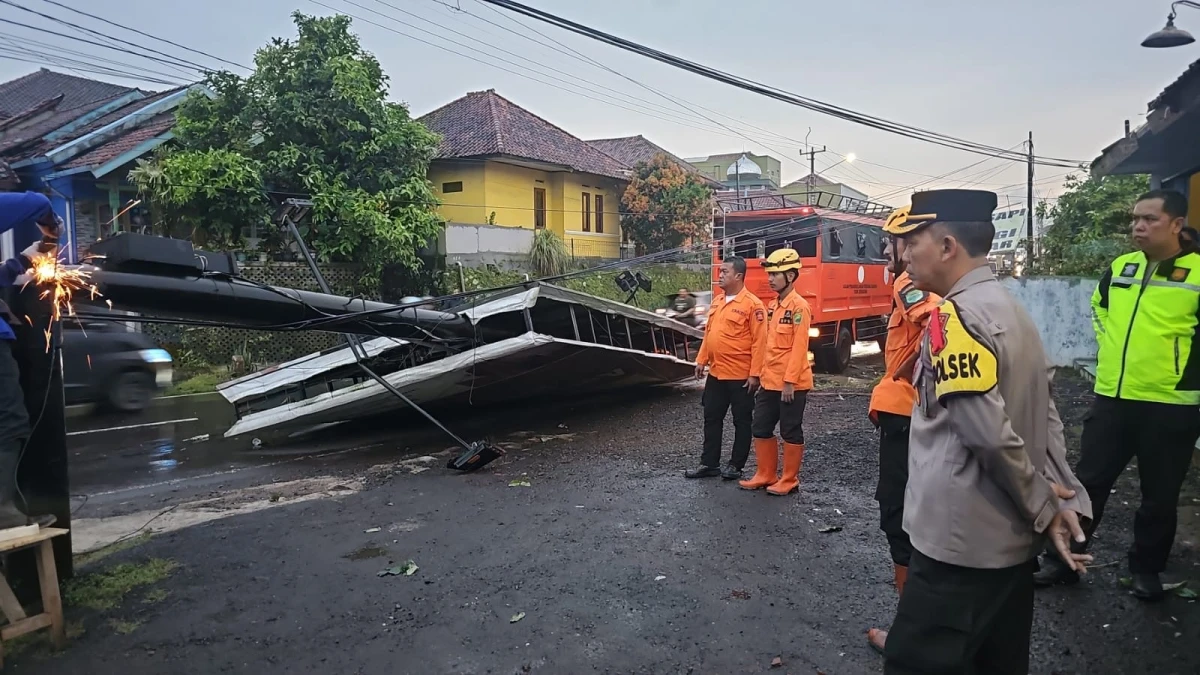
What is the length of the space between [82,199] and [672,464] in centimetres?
1625

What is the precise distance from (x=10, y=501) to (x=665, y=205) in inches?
890

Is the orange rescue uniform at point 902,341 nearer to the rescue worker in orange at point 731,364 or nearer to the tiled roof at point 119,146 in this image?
the rescue worker in orange at point 731,364

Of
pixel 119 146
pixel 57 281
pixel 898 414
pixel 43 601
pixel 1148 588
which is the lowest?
pixel 1148 588

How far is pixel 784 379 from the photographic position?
5.52 metres

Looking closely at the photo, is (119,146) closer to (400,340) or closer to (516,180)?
(516,180)

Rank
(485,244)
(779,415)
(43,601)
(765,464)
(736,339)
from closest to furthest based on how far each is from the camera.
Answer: (43,601), (779,415), (765,464), (736,339), (485,244)

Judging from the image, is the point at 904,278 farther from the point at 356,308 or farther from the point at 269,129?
the point at 269,129

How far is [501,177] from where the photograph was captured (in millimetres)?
23000

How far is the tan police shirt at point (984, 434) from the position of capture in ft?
6.16

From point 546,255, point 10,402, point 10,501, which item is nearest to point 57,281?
point 10,402

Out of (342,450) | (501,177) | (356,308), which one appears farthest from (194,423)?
(501,177)

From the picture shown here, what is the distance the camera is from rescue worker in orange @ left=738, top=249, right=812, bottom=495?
550cm

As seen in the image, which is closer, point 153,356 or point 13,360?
point 13,360

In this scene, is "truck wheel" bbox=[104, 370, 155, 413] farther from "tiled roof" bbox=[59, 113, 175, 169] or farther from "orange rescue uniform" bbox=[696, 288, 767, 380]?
"orange rescue uniform" bbox=[696, 288, 767, 380]
